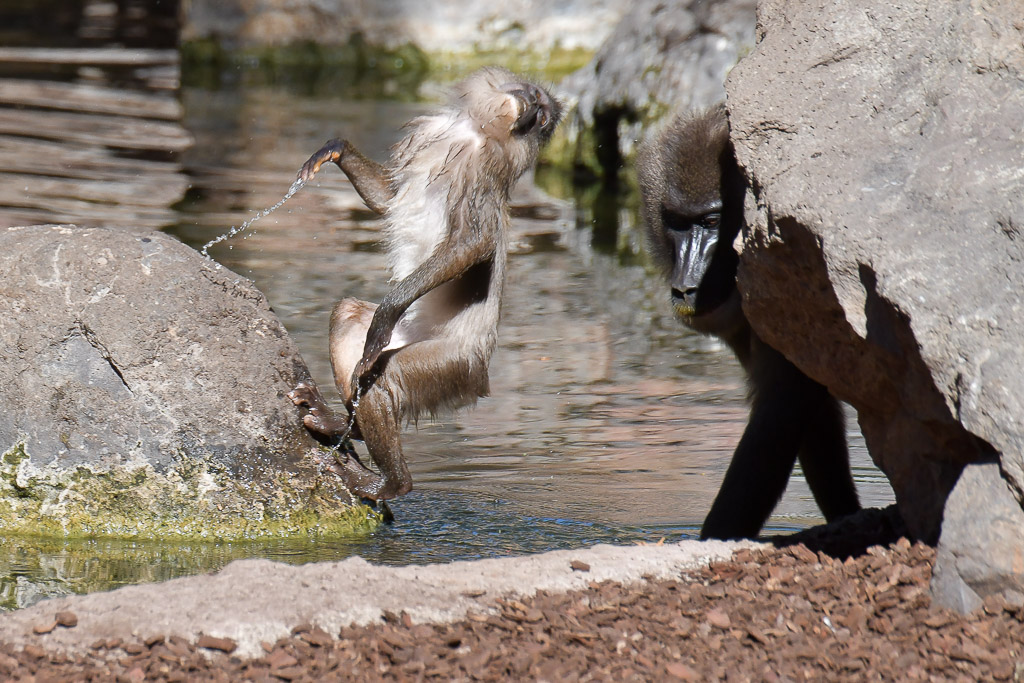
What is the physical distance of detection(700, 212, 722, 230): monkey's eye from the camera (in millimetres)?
5191

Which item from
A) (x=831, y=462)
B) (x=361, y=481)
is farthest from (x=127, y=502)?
(x=831, y=462)

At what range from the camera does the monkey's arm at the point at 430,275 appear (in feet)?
16.5

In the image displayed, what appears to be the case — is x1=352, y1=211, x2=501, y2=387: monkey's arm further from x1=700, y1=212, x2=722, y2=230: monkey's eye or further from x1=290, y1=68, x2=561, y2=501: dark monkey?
x1=700, y1=212, x2=722, y2=230: monkey's eye

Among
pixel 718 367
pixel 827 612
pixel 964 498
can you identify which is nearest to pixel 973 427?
pixel 964 498

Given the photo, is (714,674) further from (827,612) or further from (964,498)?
(964,498)

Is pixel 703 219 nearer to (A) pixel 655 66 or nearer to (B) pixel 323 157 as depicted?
(B) pixel 323 157

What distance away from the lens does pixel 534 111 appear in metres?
5.45

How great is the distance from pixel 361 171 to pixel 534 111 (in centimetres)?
76

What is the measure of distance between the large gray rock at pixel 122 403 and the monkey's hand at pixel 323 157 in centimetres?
70

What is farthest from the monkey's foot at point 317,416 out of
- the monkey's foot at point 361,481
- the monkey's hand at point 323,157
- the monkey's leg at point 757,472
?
the monkey's leg at point 757,472

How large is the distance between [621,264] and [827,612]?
761cm

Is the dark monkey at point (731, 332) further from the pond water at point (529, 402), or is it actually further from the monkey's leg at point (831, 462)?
the pond water at point (529, 402)

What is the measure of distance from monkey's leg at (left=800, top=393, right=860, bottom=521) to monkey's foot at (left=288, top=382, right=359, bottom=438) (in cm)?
181

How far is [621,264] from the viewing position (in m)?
11.1
